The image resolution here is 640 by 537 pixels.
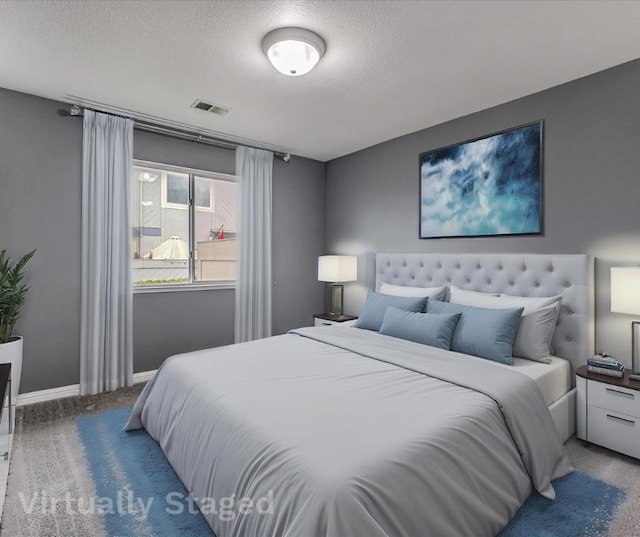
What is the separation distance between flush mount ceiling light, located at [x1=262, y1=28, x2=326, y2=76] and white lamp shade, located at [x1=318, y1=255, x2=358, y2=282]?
7.35 feet

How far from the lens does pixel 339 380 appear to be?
6.61 feet

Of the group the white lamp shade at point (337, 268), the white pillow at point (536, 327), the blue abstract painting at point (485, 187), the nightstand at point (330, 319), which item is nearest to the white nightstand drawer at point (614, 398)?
the white pillow at point (536, 327)

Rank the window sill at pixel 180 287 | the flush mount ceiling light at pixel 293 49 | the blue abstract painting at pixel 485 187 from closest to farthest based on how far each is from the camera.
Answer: the flush mount ceiling light at pixel 293 49
the blue abstract painting at pixel 485 187
the window sill at pixel 180 287

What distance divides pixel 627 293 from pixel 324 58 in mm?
2391

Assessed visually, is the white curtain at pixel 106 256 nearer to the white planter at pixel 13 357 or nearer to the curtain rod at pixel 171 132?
the curtain rod at pixel 171 132

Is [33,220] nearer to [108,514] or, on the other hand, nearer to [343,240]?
[108,514]

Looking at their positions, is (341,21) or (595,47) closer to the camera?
(341,21)

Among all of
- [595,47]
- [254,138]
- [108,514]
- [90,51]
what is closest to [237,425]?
[108,514]

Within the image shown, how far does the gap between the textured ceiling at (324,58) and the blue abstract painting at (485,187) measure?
13.8 inches

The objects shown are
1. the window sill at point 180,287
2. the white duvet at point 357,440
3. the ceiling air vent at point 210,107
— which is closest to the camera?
the white duvet at point 357,440

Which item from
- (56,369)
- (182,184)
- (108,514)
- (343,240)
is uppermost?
(182,184)

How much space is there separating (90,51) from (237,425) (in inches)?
96.7

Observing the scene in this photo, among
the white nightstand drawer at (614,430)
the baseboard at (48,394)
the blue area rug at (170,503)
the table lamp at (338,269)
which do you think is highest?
the table lamp at (338,269)

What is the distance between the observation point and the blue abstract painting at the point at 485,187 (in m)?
2.96
